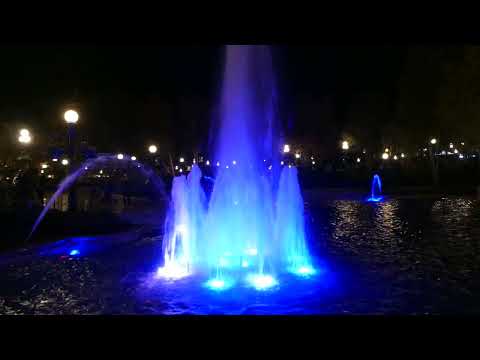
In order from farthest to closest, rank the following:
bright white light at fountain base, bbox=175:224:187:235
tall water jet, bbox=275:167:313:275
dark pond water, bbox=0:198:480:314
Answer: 1. bright white light at fountain base, bbox=175:224:187:235
2. tall water jet, bbox=275:167:313:275
3. dark pond water, bbox=0:198:480:314

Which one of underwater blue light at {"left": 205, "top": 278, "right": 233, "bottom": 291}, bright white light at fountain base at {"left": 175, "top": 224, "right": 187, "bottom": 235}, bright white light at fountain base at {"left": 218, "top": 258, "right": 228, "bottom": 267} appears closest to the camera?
underwater blue light at {"left": 205, "top": 278, "right": 233, "bottom": 291}

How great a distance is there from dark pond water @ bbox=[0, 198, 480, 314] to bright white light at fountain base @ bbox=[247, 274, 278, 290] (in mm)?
186

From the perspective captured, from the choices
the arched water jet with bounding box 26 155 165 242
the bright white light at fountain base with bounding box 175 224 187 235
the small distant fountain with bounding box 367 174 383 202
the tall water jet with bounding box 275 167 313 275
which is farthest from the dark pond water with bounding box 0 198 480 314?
the small distant fountain with bounding box 367 174 383 202

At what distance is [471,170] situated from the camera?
34.4 m

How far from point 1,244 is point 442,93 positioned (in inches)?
1093

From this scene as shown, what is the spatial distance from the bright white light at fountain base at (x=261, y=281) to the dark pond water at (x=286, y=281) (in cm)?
19

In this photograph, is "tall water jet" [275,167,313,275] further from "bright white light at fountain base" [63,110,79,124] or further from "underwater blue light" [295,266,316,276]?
"bright white light at fountain base" [63,110,79,124]

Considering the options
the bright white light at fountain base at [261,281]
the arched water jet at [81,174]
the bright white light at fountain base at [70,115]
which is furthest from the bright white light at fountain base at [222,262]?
the bright white light at fountain base at [70,115]

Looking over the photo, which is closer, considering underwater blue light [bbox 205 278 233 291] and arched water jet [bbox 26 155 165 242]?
underwater blue light [bbox 205 278 233 291]

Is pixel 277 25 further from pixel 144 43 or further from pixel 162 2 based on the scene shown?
pixel 144 43

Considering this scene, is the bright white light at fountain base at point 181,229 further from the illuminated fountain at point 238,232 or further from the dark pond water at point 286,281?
the dark pond water at point 286,281

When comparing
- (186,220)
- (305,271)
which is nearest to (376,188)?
(186,220)

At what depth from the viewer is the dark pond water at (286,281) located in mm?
6473

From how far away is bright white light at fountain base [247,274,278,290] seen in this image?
7633 millimetres
